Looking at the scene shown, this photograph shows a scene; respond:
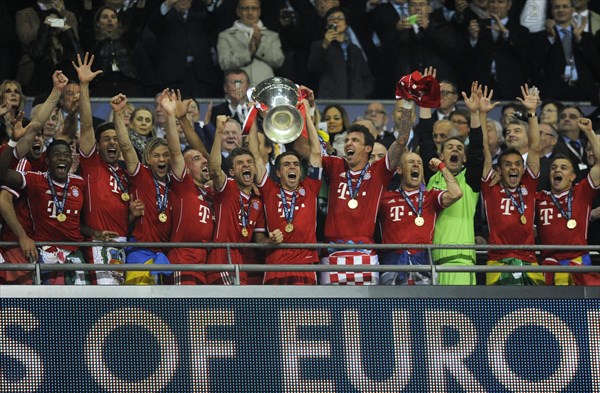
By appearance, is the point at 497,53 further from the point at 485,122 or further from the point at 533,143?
the point at 533,143

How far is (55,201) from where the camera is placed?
1243 centimetres

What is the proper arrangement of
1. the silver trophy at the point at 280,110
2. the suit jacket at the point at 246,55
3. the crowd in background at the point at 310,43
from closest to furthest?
the silver trophy at the point at 280,110, the crowd in background at the point at 310,43, the suit jacket at the point at 246,55

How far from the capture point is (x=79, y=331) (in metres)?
11.4

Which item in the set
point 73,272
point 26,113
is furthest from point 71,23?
point 73,272

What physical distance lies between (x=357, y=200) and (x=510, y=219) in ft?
4.42

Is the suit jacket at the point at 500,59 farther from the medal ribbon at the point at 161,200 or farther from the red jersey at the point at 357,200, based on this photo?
the medal ribbon at the point at 161,200

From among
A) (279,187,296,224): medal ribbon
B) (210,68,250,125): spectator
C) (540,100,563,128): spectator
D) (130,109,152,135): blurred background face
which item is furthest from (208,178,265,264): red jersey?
(540,100,563,128): spectator

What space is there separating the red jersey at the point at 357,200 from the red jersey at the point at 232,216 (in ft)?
1.98

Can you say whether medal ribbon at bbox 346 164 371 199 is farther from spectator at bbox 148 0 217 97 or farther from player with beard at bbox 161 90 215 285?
spectator at bbox 148 0 217 97

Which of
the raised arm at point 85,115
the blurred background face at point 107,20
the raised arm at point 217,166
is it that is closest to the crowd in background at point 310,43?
the blurred background face at point 107,20

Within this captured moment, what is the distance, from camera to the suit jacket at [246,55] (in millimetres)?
16047

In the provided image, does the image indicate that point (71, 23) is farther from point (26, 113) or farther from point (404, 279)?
point (404, 279)

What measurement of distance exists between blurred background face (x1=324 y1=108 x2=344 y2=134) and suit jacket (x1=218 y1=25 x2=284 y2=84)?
3.97 ft

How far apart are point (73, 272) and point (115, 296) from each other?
3.52ft
